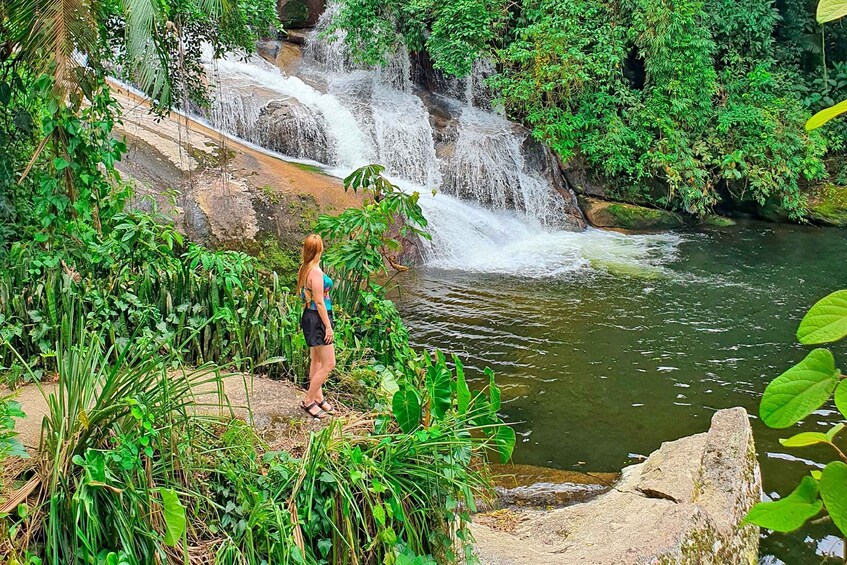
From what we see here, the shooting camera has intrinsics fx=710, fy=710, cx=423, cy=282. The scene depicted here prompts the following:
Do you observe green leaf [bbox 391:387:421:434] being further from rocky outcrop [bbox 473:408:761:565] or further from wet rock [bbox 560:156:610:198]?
wet rock [bbox 560:156:610:198]

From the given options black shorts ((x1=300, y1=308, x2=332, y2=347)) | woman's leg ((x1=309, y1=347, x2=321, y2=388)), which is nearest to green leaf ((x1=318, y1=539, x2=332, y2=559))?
woman's leg ((x1=309, y1=347, x2=321, y2=388))

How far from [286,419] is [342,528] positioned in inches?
49.9

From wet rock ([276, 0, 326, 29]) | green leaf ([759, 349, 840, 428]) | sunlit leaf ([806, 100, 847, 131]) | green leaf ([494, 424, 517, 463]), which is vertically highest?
wet rock ([276, 0, 326, 29])

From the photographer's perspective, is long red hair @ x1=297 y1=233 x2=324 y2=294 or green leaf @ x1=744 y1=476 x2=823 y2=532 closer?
green leaf @ x1=744 y1=476 x2=823 y2=532

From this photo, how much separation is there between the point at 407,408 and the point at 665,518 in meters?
1.63

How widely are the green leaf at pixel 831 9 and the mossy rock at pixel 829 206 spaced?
52.3ft

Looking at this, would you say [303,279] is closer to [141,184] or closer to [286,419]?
[286,419]

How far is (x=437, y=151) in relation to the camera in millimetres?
14133

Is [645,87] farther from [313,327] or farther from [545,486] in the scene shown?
[313,327]

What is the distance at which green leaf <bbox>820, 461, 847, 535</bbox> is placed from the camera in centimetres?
92

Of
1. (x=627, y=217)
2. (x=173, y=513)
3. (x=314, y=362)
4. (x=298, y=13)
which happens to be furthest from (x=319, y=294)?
(x=298, y=13)

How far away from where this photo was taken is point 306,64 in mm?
16422

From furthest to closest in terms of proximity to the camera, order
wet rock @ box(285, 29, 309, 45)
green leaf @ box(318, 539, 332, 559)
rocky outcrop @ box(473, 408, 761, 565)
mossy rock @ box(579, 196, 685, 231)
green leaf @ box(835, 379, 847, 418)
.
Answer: wet rock @ box(285, 29, 309, 45) < mossy rock @ box(579, 196, 685, 231) < rocky outcrop @ box(473, 408, 761, 565) < green leaf @ box(318, 539, 332, 559) < green leaf @ box(835, 379, 847, 418)

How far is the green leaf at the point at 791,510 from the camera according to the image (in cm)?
98
